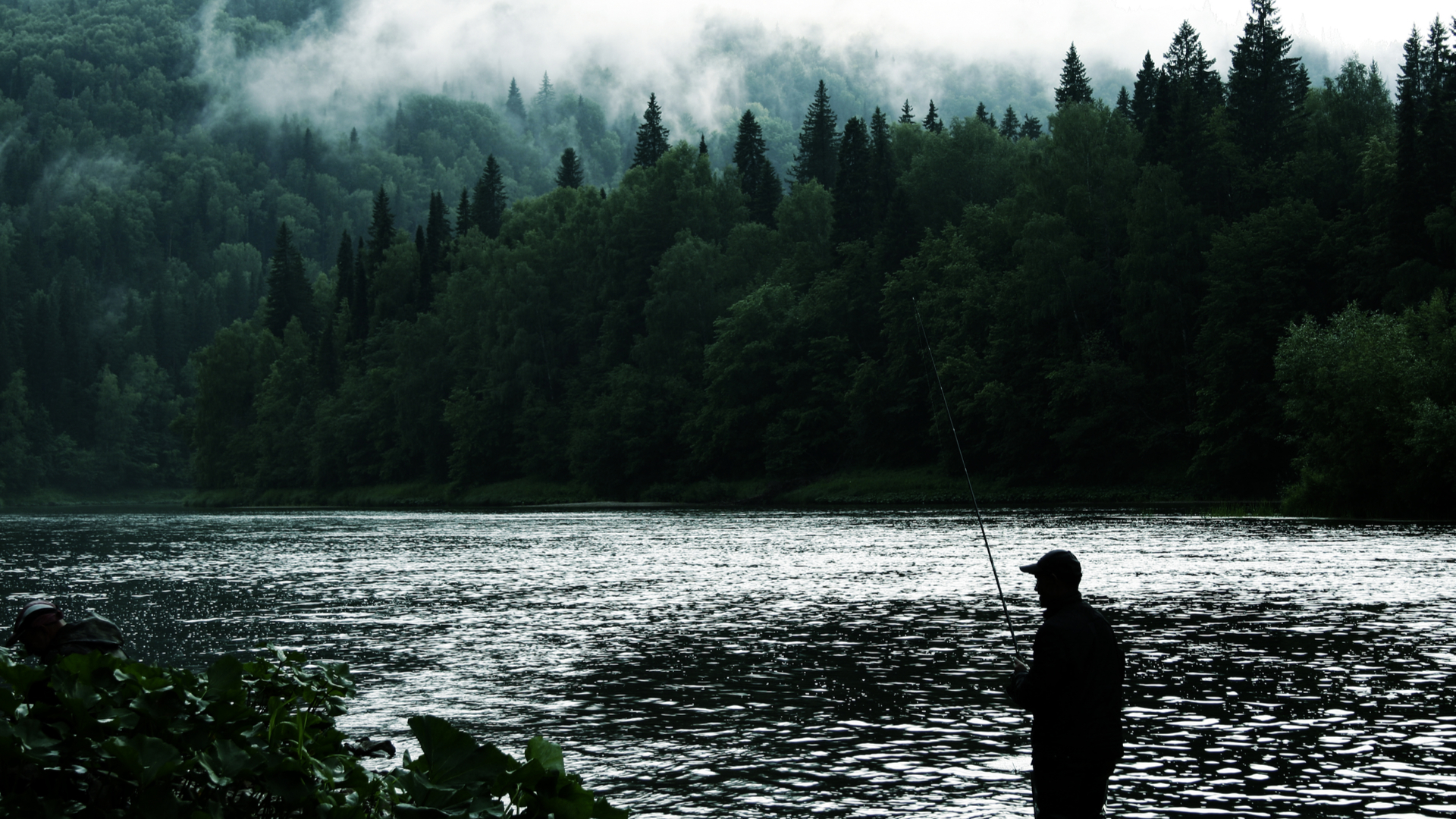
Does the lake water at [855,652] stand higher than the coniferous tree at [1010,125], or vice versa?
the coniferous tree at [1010,125]

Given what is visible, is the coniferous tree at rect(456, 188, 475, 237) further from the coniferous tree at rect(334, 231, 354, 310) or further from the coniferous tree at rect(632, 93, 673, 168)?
the coniferous tree at rect(632, 93, 673, 168)

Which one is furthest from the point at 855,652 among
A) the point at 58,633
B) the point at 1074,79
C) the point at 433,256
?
the point at 433,256

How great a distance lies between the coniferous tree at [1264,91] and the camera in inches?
3433

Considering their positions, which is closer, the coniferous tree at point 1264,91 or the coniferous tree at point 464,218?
the coniferous tree at point 1264,91

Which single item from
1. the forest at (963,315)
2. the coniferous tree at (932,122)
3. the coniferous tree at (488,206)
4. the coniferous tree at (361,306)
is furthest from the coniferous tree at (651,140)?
the coniferous tree at (361,306)

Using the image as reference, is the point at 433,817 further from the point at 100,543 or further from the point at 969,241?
the point at 969,241

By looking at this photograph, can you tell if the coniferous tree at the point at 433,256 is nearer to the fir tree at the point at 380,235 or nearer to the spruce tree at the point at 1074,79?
the fir tree at the point at 380,235

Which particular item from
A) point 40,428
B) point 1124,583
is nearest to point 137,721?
point 1124,583

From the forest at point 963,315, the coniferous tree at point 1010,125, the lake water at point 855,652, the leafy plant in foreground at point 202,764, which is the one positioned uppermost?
the coniferous tree at point 1010,125

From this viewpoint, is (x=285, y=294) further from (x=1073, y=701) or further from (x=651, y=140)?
(x=1073, y=701)

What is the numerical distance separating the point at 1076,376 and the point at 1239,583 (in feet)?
173

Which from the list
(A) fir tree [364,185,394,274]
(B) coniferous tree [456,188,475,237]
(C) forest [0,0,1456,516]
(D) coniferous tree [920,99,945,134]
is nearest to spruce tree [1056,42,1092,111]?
(C) forest [0,0,1456,516]

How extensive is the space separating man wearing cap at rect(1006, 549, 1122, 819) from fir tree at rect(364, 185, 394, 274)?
145514 millimetres

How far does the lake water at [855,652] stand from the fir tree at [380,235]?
104252mm
